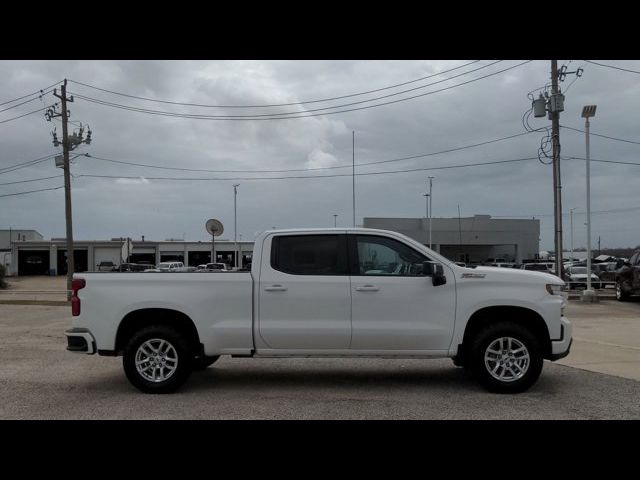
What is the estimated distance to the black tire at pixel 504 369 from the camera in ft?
21.9

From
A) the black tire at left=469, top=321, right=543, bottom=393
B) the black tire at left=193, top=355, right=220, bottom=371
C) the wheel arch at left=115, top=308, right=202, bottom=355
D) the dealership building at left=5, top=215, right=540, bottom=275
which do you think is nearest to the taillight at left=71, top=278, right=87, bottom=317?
the wheel arch at left=115, top=308, right=202, bottom=355

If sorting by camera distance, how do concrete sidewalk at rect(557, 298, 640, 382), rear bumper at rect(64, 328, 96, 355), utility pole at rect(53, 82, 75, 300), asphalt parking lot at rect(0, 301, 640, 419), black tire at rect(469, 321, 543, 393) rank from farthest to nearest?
utility pole at rect(53, 82, 75, 300) → concrete sidewalk at rect(557, 298, 640, 382) → rear bumper at rect(64, 328, 96, 355) → black tire at rect(469, 321, 543, 393) → asphalt parking lot at rect(0, 301, 640, 419)

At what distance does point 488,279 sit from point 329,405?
2427mm

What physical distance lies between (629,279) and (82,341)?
733 inches

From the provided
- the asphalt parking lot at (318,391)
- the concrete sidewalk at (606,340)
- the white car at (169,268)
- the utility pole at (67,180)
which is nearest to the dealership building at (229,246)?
the white car at (169,268)

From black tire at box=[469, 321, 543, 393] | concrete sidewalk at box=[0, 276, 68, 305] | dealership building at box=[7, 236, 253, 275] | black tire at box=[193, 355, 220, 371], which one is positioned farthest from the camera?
dealership building at box=[7, 236, 253, 275]

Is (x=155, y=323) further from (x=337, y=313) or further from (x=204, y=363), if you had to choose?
(x=337, y=313)

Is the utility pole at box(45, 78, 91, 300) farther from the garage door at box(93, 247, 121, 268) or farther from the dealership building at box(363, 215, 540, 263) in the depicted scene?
the garage door at box(93, 247, 121, 268)

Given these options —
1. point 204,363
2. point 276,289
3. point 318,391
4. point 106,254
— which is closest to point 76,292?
point 204,363

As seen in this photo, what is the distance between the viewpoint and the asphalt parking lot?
5.99 metres

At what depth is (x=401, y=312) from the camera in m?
6.79

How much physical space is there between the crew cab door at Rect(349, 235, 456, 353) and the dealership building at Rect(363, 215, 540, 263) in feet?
175
